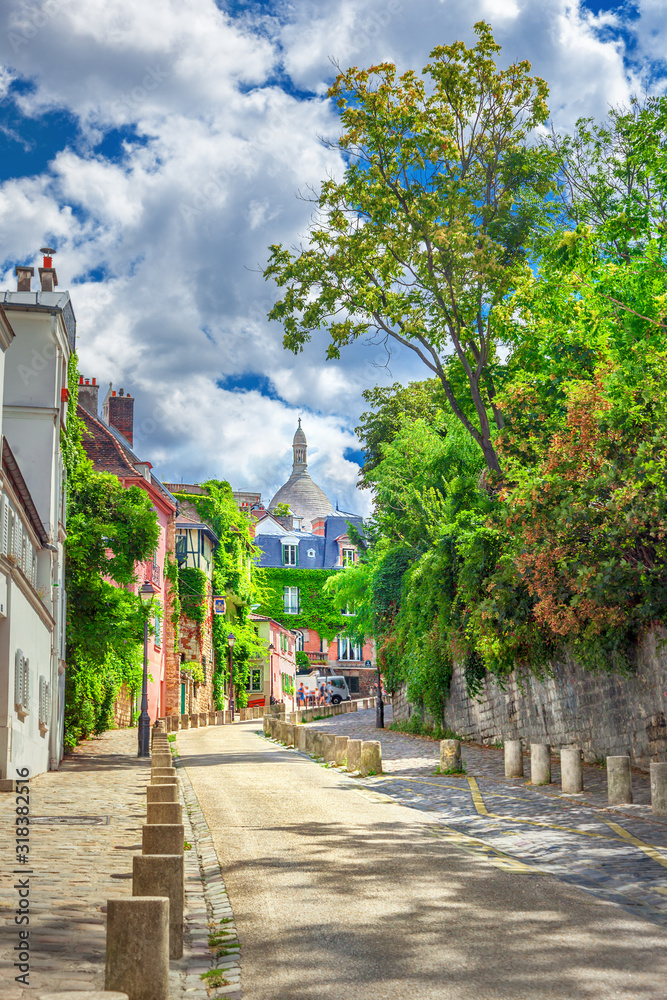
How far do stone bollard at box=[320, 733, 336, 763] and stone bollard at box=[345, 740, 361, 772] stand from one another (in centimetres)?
191

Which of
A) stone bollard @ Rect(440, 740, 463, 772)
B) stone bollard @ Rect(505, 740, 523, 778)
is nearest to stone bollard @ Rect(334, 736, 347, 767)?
stone bollard @ Rect(440, 740, 463, 772)

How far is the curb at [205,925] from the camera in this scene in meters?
5.33

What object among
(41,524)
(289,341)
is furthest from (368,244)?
(41,524)

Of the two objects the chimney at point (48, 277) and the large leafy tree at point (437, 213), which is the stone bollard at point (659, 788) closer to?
the large leafy tree at point (437, 213)

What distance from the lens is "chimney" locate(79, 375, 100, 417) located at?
137ft

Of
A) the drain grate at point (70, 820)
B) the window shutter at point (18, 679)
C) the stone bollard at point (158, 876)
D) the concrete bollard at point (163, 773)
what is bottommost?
the drain grate at point (70, 820)

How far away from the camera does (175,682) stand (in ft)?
153

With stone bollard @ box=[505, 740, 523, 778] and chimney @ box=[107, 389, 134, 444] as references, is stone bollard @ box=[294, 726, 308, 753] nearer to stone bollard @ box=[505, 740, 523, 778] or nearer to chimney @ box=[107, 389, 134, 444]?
stone bollard @ box=[505, 740, 523, 778]

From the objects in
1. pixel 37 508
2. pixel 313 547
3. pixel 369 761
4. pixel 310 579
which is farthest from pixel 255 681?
pixel 369 761

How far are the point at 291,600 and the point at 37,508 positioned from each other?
191ft

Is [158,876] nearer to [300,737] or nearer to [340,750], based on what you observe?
[340,750]

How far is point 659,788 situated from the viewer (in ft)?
39.9

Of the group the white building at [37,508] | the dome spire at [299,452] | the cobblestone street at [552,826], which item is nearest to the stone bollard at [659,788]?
the cobblestone street at [552,826]

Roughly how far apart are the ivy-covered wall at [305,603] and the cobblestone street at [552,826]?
5722 cm
